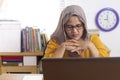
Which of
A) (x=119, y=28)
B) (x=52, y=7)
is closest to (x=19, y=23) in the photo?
(x=52, y=7)

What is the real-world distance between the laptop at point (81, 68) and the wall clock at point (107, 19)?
8.88ft

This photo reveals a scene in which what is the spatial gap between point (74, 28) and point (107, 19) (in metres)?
1.97

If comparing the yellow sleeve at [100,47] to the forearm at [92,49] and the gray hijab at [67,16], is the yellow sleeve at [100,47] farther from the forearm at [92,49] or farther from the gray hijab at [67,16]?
the gray hijab at [67,16]

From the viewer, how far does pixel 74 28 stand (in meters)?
1.46

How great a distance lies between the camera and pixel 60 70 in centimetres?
64

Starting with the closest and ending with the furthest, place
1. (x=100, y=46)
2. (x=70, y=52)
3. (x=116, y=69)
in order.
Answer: (x=116, y=69), (x=70, y=52), (x=100, y=46)

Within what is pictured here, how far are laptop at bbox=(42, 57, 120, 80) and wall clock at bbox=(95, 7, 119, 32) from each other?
2706mm

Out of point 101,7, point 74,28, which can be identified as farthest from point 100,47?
point 101,7

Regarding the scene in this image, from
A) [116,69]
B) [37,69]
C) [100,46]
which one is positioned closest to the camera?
[116,69]

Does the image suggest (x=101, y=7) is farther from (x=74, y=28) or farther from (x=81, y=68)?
(x=81, y=68)

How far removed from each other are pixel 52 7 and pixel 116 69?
2671mm

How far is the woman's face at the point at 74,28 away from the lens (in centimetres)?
145

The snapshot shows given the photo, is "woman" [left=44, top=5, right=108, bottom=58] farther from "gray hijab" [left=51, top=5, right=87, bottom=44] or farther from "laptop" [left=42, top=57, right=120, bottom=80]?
"laptop" [left=42, top=57, right=120, bottom=80]

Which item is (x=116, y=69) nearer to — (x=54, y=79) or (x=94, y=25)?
(x=54, y=79)
